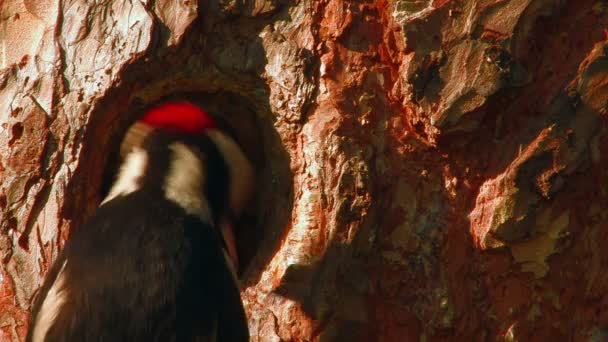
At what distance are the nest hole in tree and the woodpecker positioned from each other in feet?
0.19

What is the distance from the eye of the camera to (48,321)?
294 cm

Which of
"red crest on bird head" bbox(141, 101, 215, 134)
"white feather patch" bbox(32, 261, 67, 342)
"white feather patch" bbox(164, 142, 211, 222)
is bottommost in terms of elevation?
"white feather patch" bbox(32, 261, 67, 342)

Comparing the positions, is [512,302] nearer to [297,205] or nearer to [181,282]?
[297,205]

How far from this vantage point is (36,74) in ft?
10.7

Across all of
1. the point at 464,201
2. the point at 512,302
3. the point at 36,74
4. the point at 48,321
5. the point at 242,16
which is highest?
the point at 242,16

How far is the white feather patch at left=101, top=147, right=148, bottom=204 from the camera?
3.21 metres

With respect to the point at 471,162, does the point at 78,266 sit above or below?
below

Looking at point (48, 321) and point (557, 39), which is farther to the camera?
point (557, 39)

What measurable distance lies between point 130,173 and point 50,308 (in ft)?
1.45

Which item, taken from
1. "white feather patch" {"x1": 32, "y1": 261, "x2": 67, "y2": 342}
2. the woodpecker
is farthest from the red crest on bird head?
"white feather patch" {"x1": 32, "y1": 261, "x2": 67, "y2": 342}

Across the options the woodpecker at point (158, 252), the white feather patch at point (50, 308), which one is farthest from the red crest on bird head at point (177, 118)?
the white feather patch at point (50, 308)

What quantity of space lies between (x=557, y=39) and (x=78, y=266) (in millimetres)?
1293

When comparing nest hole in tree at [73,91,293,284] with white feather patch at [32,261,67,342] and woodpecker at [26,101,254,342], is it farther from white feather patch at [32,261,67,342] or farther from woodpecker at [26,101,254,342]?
white feather patch at [32,261,67,342]

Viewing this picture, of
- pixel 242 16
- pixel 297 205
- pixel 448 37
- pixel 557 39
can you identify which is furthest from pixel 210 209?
pixel 557 39
